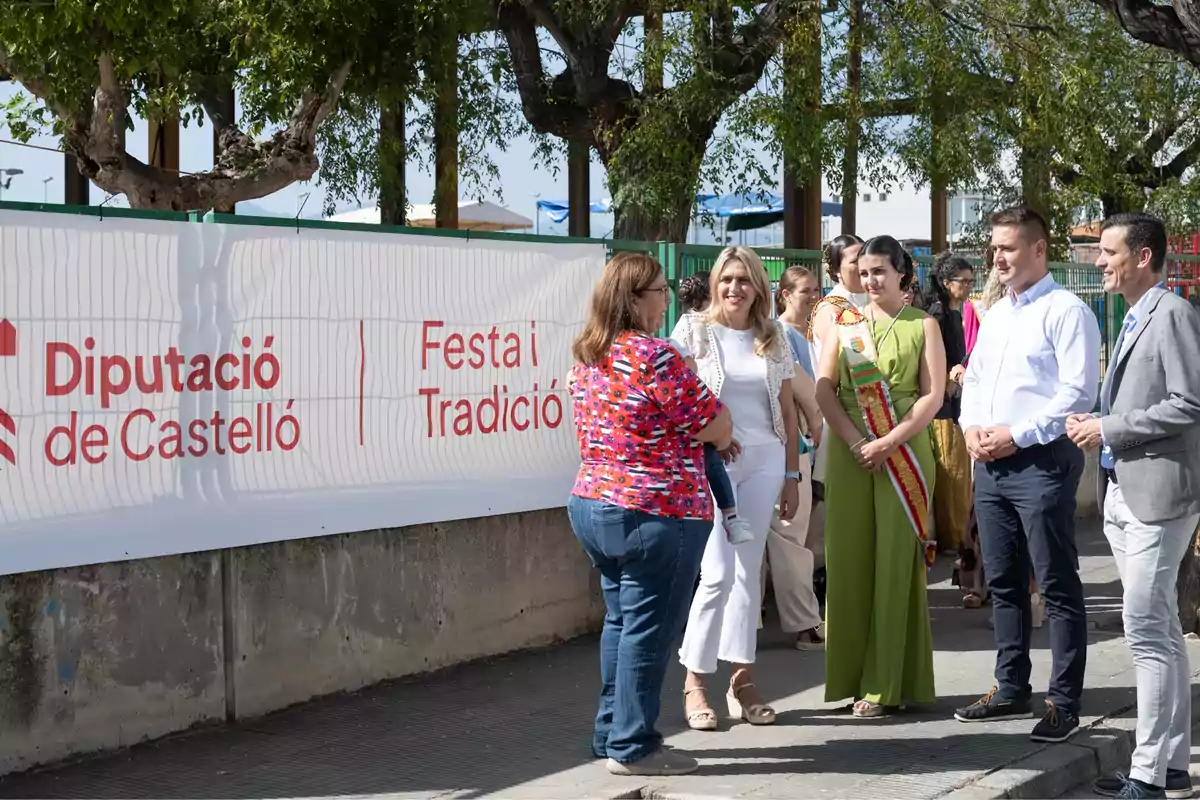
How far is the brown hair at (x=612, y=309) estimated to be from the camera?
5.22m

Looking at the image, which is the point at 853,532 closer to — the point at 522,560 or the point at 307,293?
the point at 522,560

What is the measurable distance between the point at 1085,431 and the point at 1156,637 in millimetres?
711

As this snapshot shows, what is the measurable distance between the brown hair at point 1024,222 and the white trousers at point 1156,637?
3.78ft

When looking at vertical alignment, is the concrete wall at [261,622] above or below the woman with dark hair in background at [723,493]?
below

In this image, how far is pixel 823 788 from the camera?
17.3 ft

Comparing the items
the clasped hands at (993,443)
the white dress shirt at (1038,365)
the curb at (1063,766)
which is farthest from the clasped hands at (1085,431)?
the curb at (1063,766)

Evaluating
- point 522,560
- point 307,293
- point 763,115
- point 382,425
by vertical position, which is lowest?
point 522,560

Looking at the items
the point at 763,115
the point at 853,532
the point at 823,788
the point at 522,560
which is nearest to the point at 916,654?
the point at 853,532

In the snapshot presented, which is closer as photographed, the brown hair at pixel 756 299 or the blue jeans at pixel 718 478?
the blue jeans at pixel 718 478

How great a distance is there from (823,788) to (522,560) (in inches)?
102

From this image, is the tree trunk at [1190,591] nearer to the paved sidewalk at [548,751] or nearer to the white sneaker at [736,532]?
the paved sidewalk at [548,751]

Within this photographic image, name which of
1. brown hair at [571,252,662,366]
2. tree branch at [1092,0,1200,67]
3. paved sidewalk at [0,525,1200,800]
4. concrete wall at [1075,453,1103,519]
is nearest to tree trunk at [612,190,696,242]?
tree branch at [1092,0,1200,67]

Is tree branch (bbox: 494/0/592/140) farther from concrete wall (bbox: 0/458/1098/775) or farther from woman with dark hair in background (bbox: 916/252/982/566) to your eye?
concrete wall (bbox: 0/458/1098/775)

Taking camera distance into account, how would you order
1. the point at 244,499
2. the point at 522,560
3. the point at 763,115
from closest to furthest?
the point at 244,499
the point at 522,560
the point at 763,115
